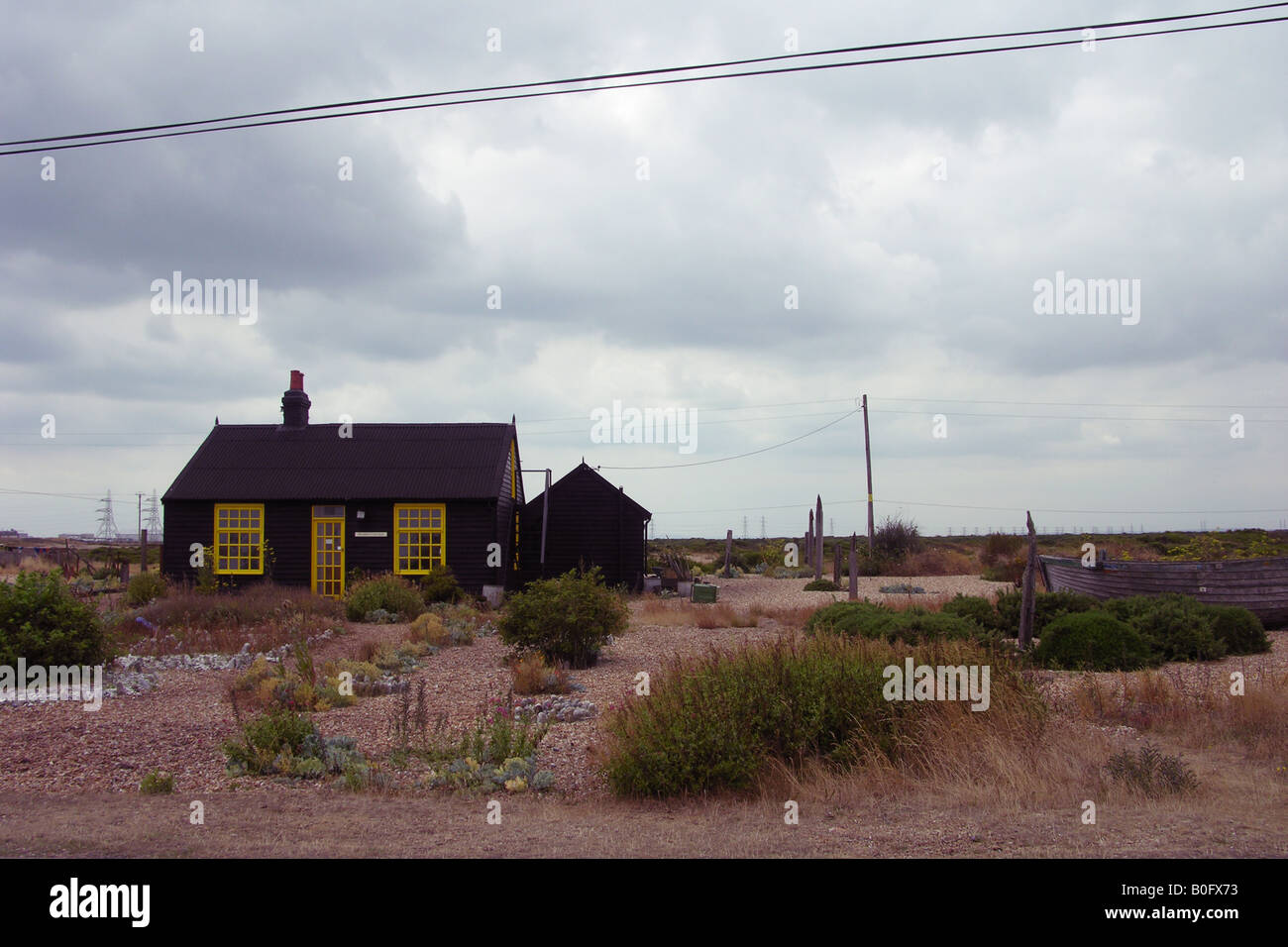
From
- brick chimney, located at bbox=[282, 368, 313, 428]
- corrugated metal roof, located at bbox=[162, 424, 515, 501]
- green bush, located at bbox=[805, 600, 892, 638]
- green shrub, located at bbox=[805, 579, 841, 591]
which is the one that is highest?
brick chimney, located at bbox=[282, 368, 313, 428]

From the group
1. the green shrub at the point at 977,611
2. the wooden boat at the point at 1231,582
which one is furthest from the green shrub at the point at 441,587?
the wooden boat at the point at 1231,582

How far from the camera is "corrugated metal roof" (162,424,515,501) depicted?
25.7 metres

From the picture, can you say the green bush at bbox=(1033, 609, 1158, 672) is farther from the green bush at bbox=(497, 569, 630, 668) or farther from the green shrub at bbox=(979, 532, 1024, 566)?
the green shrub at bbox=(979, 532, 1024, 566)

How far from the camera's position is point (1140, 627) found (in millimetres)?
13625

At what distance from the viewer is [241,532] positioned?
25.8m

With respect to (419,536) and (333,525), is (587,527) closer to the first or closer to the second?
(419,536)

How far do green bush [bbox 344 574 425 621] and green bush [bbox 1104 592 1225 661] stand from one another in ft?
47.1

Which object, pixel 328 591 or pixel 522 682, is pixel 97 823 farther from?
pixel 328 591

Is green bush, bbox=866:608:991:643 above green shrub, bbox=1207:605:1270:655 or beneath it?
above

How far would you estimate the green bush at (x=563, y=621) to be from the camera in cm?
1362

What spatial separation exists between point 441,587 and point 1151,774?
63.4ft

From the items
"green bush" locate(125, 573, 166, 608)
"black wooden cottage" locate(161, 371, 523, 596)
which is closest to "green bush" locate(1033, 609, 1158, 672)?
"black wooden cottage" locate(161, 371, 523, 596)

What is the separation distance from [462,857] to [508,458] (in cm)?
2248

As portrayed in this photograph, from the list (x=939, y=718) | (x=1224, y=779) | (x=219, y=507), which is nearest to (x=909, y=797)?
(x=939, y=718)
